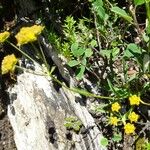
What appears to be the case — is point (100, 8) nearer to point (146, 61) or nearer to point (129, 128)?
point (146, 61)

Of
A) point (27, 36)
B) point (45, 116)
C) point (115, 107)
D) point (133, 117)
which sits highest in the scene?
point (27, 36)

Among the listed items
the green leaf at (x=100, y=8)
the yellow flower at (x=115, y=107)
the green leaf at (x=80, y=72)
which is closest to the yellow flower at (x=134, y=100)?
the yellow flower at (x=115, y=107)

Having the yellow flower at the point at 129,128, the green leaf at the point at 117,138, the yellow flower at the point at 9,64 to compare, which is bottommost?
the green leaf at the point at 117,138

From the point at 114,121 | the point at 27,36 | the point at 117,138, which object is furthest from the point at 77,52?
the point at 117,138

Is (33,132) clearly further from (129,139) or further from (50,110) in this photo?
(129,139)

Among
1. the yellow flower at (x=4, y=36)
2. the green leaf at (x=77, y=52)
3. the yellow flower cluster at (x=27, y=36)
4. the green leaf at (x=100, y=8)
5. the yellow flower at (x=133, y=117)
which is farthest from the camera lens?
the yellow flower at (x=133, y=117)

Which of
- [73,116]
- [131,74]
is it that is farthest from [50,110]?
[131,74]

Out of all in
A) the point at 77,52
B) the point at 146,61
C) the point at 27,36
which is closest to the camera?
the point at 27,36

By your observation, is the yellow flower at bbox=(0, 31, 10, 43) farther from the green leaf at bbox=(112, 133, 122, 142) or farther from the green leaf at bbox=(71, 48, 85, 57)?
the green leaf at bbox=(112, 133, 122, 142)

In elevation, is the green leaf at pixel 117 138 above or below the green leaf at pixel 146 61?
below

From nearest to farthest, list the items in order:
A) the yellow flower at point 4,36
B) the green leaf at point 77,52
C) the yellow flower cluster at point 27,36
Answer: the yellow flower cluster at point 27,36
the yellow flower at point 4,36
the green leaf at point 77,52

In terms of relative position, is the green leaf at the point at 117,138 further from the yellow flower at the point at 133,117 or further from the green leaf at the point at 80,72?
the green leaf at the point at 80,72
